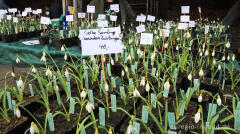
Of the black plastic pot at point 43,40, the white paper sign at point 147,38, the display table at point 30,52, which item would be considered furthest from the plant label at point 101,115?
the black plastic pot at point 43,40

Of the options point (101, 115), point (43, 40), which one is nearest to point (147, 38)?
point (101, 115)

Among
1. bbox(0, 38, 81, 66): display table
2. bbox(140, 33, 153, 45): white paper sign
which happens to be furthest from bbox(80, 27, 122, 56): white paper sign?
bbox(0, 38, 81, 66): display table

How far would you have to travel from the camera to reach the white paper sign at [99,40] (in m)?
1.31

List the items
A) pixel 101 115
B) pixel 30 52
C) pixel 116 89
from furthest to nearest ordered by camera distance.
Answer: pixel 30 52 < pixel 116 89 < pixel 101 115

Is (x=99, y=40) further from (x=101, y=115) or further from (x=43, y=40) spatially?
(x=43, y=40)

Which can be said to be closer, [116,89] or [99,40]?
[99,40]

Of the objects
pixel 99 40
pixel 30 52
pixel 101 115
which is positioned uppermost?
pixel 99 40

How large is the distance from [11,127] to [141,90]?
985 mm

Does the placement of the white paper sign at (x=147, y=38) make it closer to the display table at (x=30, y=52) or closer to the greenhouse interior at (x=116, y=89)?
the greenhouse interior at (x=116, y=89)

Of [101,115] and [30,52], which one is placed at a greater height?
[30,52]

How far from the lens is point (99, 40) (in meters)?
1.32

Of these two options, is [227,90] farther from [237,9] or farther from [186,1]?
[186,1]

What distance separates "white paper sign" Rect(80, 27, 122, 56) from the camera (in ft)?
4.29

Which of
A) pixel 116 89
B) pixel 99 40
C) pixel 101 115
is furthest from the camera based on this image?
pixel 116 89
